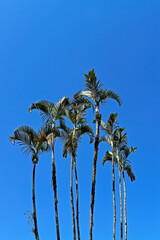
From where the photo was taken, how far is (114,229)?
17281 millimetres

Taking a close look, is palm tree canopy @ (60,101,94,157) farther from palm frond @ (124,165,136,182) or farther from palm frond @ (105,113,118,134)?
palm frond @ (124,165,136,182)

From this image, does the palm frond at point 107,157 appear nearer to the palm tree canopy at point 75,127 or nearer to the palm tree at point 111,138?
the palm tree at point 111,138

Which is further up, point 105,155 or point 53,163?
point 105,155

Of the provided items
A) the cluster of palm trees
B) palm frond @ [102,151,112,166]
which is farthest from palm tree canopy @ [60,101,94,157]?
palm frond @ [102,151,112,166]

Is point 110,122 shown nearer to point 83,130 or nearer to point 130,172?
point 83,130

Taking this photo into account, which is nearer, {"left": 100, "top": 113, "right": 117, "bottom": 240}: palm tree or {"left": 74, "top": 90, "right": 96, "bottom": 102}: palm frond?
{"left": 74, "top": 90, "right": 96, "bottom": 102}: palm frond

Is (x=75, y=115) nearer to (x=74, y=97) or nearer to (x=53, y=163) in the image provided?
(x=74, y=97)

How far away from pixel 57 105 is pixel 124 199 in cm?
1124

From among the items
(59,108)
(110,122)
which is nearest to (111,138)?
(110,122)

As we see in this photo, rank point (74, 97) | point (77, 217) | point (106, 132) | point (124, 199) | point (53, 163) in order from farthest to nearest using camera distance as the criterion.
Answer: point (124, 199) < point (106, 132) < point (77, 217) < point (74, 97) < point (53, 163)

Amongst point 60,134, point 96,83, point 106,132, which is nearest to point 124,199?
point 106,132

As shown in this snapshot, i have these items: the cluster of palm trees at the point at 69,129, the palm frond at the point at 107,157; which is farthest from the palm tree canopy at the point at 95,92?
the palm frond at the point at 107,157

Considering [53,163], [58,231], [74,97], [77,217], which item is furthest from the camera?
[77,217]

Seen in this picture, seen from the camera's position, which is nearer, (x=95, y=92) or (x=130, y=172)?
(x=95, y=92)
